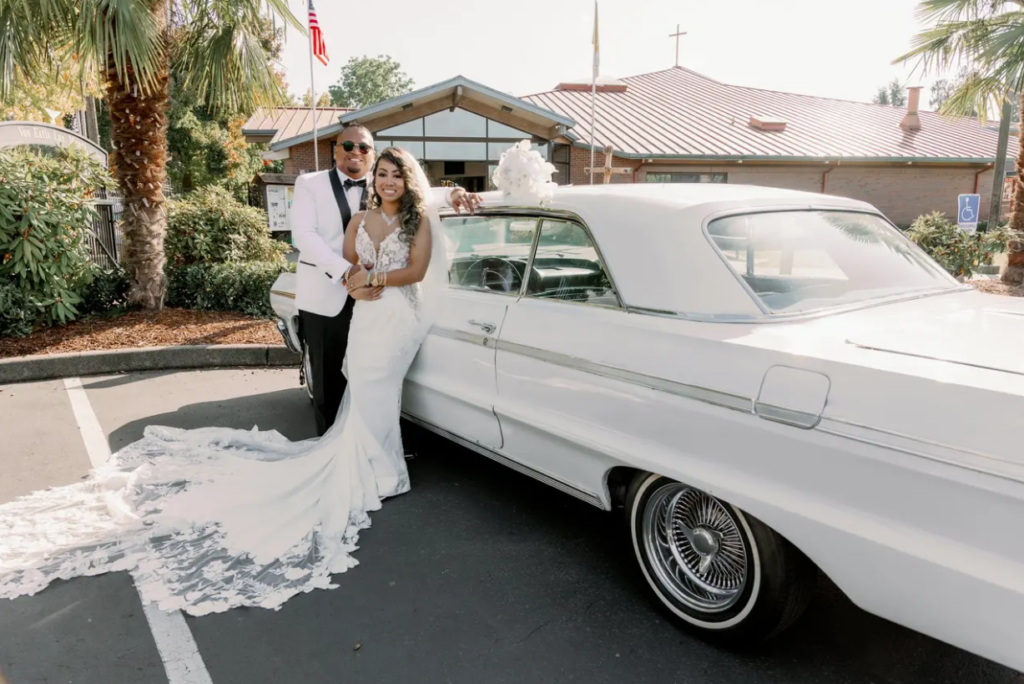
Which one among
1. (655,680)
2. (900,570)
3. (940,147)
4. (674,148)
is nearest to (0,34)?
(655,680)

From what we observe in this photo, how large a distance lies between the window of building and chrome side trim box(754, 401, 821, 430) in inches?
833

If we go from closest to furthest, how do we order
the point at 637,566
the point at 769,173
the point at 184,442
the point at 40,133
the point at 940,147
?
the point at 637,566, the point at 184,442, the point at 40,133, the point at 769,173, the point at 940,147

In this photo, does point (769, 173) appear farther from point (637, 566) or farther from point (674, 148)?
point (637, 566)

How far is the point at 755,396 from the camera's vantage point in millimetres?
2512

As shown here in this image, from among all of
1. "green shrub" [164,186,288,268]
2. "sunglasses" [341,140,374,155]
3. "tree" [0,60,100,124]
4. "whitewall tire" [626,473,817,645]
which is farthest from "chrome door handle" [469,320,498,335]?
"tree" [0,60,100,124]

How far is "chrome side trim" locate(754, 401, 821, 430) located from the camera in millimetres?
2346

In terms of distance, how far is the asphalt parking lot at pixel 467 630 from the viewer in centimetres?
271

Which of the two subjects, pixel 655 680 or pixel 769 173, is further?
pixel 769 173

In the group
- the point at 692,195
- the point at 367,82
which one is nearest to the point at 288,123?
the point at 692,195

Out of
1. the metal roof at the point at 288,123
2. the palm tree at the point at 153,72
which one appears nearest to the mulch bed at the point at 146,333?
the palm tree at the point at 153,72

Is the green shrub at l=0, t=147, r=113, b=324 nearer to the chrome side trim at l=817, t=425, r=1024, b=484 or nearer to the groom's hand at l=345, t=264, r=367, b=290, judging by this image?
the groom's hand at l=345, t=264, r=367, b=290

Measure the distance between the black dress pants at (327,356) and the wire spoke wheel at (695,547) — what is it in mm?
2509

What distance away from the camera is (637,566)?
3490 millimetres

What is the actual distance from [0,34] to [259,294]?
3797 millimetres
